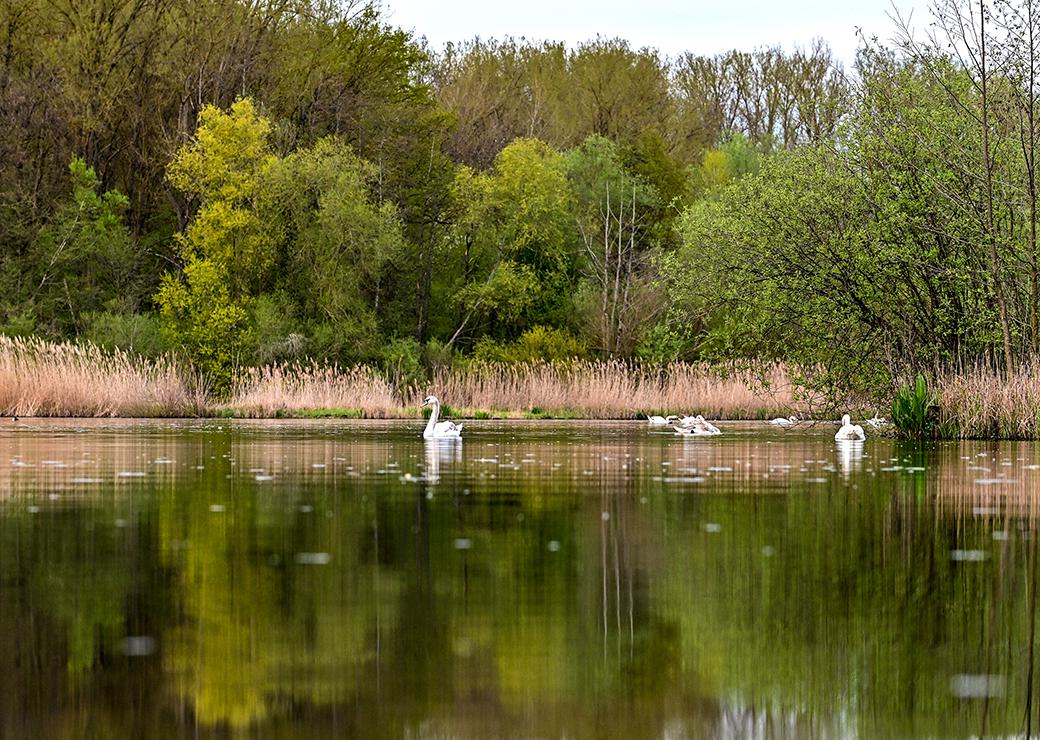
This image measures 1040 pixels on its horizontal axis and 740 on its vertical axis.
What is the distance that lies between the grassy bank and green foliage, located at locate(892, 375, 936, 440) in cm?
997

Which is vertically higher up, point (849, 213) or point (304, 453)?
point (849, 213)

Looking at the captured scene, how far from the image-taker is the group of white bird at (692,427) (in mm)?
24875

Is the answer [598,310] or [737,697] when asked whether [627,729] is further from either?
[598,310]

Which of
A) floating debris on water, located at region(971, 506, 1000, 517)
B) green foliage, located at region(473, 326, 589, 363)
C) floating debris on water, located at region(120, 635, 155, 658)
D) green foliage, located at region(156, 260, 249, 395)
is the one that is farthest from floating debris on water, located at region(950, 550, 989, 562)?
green foliage, located at region(473, 326, 589, 363)

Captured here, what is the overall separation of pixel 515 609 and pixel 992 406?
19.6m

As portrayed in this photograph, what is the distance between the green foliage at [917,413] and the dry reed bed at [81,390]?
57.7ft

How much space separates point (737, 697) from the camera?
489 cm

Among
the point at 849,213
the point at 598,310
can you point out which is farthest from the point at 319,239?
the point at 849,213

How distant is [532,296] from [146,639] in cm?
5579

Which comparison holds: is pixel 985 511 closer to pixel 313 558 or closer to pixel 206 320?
pixel 313 558

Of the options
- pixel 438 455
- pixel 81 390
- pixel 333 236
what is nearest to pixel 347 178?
pixel 333 236

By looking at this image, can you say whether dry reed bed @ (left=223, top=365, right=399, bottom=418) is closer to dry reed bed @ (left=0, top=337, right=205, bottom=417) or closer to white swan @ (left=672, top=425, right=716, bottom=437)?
dry reed bed @ (left=0, top=337, right=205, bottom=417)

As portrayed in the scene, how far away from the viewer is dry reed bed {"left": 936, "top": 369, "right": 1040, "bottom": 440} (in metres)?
24.4

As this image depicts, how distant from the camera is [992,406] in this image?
2484cm
